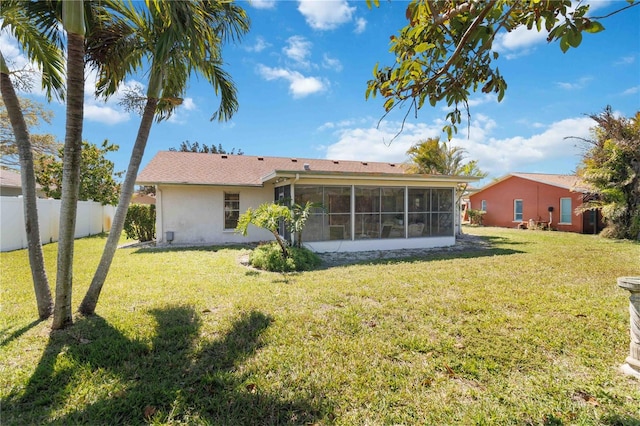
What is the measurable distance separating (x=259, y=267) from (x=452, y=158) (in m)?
16.4

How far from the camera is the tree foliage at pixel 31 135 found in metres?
21.1

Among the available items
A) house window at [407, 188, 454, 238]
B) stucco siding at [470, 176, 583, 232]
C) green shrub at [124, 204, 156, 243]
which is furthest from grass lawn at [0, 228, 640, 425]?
stucco siding at [470, 176, 583, 232]

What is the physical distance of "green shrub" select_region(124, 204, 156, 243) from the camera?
14.2 metres

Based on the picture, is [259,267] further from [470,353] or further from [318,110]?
[318,110]

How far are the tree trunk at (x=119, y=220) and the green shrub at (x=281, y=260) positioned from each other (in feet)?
13.3

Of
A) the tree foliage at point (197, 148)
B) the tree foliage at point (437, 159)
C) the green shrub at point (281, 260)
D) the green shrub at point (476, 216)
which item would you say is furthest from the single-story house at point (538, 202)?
the tree foliage at point (197, 148)

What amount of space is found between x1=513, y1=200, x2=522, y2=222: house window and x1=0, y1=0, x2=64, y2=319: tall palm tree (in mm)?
26493

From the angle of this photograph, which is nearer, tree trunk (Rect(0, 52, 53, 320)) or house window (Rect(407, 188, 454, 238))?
tree trunk (Rect(0, 52, 53, 320))

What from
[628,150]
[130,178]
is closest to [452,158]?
[628,150]

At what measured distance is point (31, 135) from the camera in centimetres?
2284

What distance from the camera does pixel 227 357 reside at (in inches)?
133

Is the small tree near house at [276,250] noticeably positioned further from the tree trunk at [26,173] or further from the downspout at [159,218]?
the downspout at [159,218]

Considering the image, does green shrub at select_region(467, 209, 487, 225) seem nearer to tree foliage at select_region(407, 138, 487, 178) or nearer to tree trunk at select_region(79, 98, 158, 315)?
tree foliage at select_region(407, 138, 487, 178)

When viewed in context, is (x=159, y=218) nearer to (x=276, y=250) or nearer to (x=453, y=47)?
(x=276, y=250)
